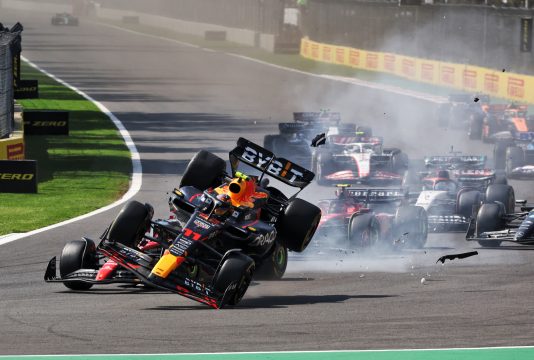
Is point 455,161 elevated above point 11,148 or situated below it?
above

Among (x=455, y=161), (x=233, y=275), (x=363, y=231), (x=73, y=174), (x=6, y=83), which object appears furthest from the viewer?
(x=6, y=83)

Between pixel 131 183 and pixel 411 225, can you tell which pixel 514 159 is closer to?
pixel 131 183

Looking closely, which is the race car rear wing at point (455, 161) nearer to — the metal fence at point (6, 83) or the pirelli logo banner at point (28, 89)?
the metal fence at point (6, 83)

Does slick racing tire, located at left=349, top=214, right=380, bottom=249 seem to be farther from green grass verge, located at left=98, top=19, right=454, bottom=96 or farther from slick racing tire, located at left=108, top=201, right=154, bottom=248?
green grass verge, located at left=98, top=19, right=454, bottom=96

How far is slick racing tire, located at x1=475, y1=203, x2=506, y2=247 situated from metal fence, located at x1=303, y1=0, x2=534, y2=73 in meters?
36.2

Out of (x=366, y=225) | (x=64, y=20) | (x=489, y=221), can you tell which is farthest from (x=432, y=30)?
(x=64, y=20)

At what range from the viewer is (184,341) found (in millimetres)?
13039

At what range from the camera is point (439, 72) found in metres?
61.2

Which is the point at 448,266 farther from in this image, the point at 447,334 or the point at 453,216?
the point at 447,334

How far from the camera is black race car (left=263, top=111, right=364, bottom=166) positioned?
3072 cm

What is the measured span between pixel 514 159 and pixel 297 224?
46.8 feet

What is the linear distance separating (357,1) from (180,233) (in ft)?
226

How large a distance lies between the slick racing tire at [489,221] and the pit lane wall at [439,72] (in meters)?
30.5

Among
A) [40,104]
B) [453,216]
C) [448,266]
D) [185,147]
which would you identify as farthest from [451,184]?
[40,104]
